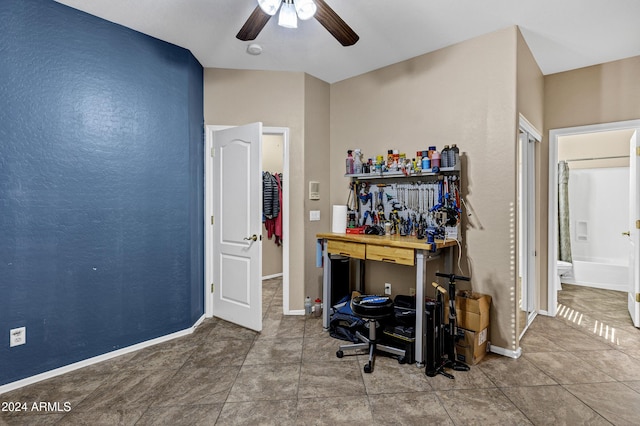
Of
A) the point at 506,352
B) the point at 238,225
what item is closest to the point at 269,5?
the point at 238,225

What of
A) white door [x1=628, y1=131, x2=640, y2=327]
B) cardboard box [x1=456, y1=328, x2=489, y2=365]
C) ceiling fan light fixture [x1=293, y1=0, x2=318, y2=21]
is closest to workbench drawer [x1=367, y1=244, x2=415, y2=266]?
cardboard box [x1=456, y1=328, x2=489, y2=365]

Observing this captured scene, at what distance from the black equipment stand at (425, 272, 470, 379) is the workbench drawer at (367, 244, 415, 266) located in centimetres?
33

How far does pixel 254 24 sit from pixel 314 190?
6.60 feet

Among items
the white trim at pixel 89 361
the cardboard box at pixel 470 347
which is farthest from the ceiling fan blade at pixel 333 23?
the white trim at pixel 89 361

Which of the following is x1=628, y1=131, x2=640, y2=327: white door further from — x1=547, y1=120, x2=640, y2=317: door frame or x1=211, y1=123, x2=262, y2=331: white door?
x1=211, y1=123, x2=262, y2=331: white door

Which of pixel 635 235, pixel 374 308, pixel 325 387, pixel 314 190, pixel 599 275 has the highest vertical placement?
pixel 314 190

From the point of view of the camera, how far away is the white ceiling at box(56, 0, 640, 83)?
98.6 inches

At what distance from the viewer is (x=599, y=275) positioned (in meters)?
5.00

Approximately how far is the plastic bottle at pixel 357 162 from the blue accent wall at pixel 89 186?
173cm

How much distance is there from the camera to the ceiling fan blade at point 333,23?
6.40 ft

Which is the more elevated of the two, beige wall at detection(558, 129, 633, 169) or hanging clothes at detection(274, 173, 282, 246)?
beige wall at detection(558, 129, 633, 169)

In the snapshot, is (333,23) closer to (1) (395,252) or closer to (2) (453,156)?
(2) (453,156)

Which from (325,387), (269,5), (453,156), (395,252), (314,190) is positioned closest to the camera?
(269,5)

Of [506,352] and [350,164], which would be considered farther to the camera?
[350,164]
